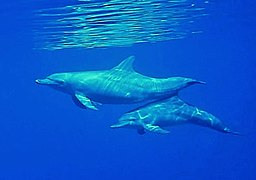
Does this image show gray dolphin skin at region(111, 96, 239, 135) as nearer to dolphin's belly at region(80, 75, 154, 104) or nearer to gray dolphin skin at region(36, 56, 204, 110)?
gray dolphin skin at region(36, 56, 204, 110)

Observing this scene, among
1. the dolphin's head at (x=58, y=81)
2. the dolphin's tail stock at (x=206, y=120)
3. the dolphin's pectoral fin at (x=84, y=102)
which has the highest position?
the dolphin's head at (x=58, y=81)

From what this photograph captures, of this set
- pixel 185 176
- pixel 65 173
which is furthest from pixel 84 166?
pixel 185 176

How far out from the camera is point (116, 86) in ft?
46.2

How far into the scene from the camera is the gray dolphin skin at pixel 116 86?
14.0m

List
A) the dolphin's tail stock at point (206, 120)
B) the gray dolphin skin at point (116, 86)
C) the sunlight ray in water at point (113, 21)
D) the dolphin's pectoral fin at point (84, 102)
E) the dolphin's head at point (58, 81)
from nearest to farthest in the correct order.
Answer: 1. the dolphin's pectoral fin at point (84, 102)
2. the gray dolphin skin at point (116, 86)
3. the dolphin's head at point (58, 81)
4. the dolphin's tail stock at point (206, 120)
5. the sunlight ray in water at point (113, 21)

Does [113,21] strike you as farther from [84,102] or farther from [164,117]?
[84,102]

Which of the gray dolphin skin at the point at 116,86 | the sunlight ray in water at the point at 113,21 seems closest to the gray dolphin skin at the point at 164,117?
the gray dolphin skin at the point at 116,86

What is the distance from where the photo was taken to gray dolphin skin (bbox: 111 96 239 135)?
564 inches

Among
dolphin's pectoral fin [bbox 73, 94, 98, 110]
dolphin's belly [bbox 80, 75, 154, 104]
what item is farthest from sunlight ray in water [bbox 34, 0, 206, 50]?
dolphin's pectoral fin [bbox 73, 94, 98, 110]

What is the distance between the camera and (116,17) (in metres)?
19.8

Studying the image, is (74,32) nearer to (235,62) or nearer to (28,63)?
(28,63)

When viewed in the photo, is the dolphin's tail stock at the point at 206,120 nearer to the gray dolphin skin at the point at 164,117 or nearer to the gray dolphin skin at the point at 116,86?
the gray dolphin skin at the point at 164,117

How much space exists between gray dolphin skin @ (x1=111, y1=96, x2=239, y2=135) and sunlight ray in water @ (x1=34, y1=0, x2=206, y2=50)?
4.48m

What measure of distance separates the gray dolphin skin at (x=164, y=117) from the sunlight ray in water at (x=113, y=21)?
4480mm
